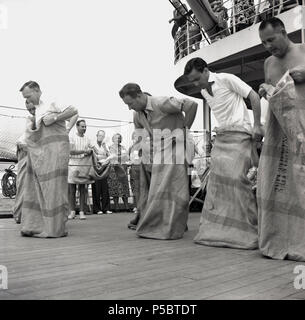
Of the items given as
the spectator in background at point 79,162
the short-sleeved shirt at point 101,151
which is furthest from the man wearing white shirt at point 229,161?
the short-sleeved shirt at point 101,151

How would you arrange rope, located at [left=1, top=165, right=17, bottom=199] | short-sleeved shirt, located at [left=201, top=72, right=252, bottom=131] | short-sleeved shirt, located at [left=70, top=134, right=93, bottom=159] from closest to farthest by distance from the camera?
1. short-sleeved shirt, located at [left=201, top=72, right=252, bottom=131]
2. short-sleeved shirt, located at [left=70, top=134, right=93, bottom=159]
3. rope, located at [left=1, top=165, right=17, bottom=199]

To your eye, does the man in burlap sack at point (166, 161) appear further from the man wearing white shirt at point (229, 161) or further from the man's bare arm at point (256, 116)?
the man's bare arm at point (256, 116)

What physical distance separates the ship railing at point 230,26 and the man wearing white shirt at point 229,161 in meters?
4.90

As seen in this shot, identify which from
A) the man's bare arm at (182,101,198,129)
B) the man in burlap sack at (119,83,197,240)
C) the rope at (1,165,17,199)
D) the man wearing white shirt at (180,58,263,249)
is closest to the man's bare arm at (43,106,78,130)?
the man in burlap sack at (119,83,197,240)

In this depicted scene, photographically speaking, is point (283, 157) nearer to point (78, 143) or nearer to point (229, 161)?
point (229, 161)

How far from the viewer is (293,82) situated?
2.75 m

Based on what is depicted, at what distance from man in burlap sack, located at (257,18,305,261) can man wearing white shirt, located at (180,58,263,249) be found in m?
0.52

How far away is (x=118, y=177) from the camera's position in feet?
28.7

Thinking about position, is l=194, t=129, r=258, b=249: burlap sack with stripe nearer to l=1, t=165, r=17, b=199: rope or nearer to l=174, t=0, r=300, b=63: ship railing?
l=174, t=0, r=300, b=63: ship railing

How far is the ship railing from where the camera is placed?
883 centimetres

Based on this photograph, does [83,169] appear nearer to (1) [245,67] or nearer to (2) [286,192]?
(2) [286,192]

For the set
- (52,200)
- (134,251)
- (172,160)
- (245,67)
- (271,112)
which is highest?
(245,67)
